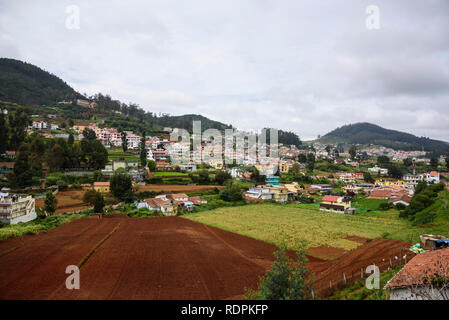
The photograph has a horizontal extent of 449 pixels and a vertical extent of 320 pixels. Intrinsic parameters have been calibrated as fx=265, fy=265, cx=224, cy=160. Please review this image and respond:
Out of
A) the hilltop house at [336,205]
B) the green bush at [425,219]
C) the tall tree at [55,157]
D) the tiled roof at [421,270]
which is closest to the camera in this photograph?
the tiled roof at [421,270]

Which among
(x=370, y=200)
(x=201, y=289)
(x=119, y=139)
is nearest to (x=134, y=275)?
(x=201, y=289)

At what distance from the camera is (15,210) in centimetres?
2219

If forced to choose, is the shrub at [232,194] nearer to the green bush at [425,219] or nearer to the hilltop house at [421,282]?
the green bush at [425,219]

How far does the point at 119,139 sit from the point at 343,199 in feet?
190

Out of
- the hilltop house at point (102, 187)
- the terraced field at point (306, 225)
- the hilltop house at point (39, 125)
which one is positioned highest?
the hilltop house at point (39, 125)

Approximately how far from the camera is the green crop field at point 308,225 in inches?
764

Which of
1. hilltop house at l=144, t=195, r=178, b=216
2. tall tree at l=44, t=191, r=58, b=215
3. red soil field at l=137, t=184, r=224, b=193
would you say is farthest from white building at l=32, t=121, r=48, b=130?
hilltop house at l=144, t=195, r=178, b=216

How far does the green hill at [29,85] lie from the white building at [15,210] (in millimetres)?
85738

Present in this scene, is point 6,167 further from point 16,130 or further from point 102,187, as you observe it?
point 102,187

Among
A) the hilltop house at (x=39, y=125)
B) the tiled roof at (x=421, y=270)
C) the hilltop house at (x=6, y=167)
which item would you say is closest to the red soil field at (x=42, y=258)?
the tiled roof at (x=421, y=270)

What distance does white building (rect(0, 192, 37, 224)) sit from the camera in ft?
70.6

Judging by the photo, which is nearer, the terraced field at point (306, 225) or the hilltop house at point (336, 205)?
the terraced field at point (306, 225)

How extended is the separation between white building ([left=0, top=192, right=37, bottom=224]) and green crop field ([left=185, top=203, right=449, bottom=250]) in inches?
576

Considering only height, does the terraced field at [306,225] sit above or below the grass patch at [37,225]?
below
